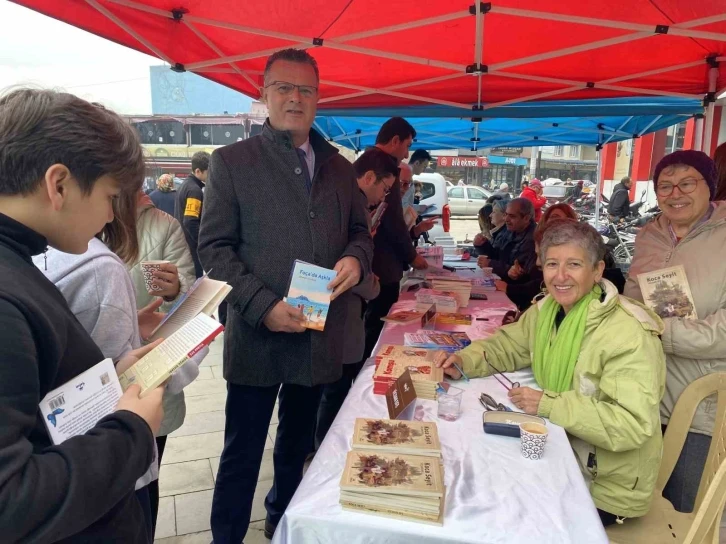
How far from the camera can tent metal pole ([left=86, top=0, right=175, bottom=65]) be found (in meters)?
2.60

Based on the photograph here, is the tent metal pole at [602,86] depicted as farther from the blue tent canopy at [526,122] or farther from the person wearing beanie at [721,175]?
the person wearing beanie at [721,175]

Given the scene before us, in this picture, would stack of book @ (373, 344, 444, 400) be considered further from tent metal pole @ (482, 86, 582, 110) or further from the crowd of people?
tent metal pole @ (482, 86, 582, 110)

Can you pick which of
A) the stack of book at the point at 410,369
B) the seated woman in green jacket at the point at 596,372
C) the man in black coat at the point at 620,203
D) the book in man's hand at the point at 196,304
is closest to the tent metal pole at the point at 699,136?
the seated woman in green jacket at the point at 596,372

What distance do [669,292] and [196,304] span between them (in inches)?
80.9

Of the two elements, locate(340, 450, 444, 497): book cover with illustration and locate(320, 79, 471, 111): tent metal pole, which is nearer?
locate(340, 450, 444, 497): book cover with illustration

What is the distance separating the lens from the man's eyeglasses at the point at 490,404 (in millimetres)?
1793

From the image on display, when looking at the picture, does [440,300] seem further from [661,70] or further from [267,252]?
[661,70]

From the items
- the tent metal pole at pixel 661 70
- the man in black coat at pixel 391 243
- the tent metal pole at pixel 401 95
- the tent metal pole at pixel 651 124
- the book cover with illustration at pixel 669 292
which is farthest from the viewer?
the tent metal pole at pixel 651 124

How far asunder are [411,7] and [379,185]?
3.55ft

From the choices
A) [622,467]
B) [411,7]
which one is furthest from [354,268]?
[411,7]

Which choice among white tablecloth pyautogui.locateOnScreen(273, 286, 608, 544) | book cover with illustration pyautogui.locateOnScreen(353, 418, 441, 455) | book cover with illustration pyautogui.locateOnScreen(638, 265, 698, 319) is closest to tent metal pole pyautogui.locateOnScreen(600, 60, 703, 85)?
book cover with illustration pyautogui.locateOnScreen(638, 265, 698, 319)

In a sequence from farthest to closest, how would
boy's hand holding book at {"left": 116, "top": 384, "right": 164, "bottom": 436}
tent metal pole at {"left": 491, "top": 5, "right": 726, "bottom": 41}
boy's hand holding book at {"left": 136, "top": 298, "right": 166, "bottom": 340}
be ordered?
1. tent metal pole at {"left": 491, "top": 5, "right": 726, "bottom": 41}
2. boy's hand holding book at {"left": 136, "top": 298, "right": 166, "bottom": 340}
3. boy's hand holding book at {"left": 116, "top": 384, "right": 164, "bottom": 436}

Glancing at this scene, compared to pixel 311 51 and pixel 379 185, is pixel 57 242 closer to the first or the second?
pixel 379 185

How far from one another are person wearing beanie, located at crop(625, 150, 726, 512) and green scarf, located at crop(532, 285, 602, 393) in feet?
1.65
